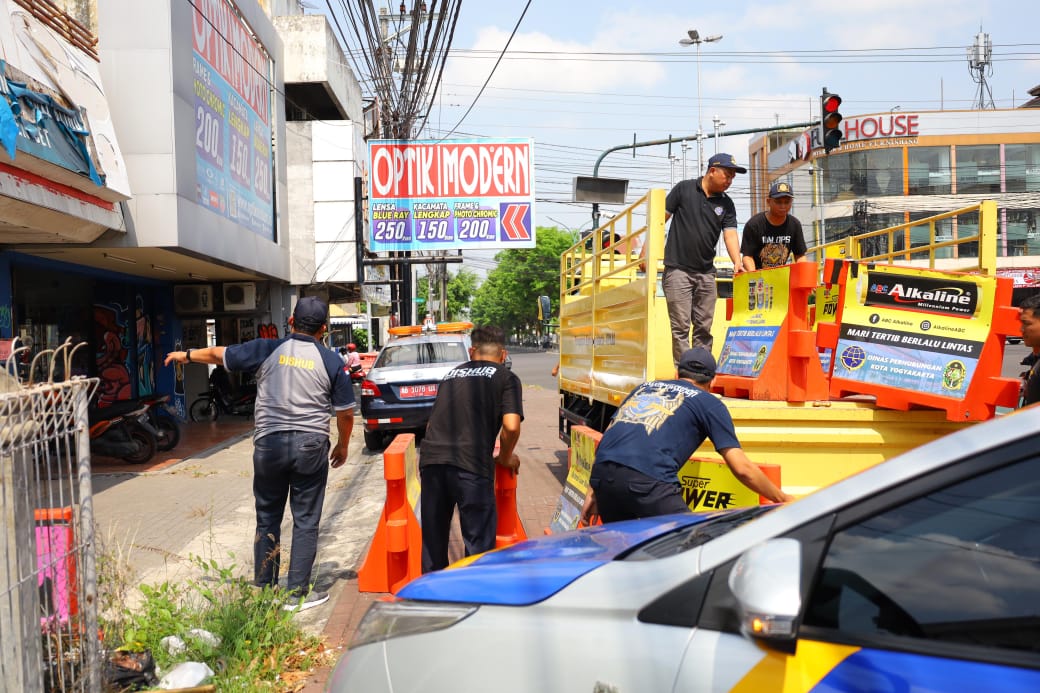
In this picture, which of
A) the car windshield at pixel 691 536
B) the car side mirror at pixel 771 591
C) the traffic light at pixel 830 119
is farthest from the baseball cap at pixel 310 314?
the traffic light at pixel 830 119

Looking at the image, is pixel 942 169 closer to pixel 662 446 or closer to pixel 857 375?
pixel 857 375

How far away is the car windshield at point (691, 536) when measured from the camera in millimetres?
2193

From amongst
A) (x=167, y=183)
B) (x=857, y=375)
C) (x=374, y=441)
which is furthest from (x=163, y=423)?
(x=857, y=375)

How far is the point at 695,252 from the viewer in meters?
6.38

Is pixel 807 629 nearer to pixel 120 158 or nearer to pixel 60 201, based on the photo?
pixel 60 201

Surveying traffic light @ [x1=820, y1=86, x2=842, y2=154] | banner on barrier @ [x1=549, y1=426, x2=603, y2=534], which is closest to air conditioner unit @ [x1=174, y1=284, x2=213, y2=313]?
traffic light @ [x1=820, y1=86, x2=842, y2=154]

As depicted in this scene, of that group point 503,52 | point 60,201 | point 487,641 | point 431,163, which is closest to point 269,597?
point 487,641

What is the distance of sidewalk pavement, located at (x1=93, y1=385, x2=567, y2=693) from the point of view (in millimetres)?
5480

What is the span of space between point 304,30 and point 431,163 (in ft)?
13.6

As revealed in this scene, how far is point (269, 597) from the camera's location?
446cm

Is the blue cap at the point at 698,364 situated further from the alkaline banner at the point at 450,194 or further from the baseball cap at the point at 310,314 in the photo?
the alkaline banner at the point at 450,194

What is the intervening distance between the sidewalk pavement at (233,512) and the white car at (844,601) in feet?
8.54

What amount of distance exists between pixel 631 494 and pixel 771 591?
226 cm

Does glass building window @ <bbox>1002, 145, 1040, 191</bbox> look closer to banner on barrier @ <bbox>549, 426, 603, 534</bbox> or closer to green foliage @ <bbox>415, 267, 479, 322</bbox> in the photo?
banner on barrier @ <bbox>549, 426, 603, 534</bbox>
